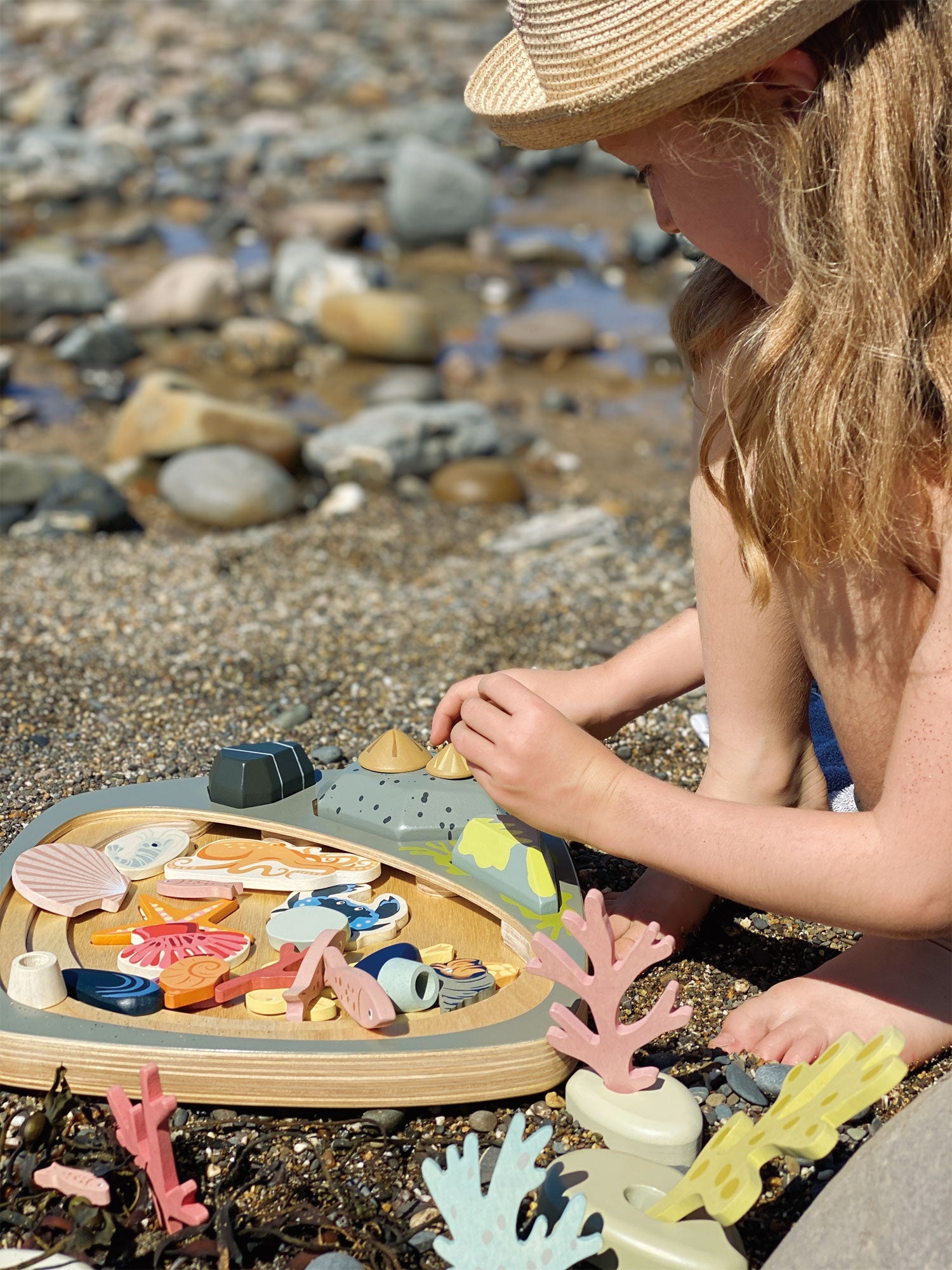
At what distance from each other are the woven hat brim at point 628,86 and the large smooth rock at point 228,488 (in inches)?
110

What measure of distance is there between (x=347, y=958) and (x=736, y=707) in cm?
64

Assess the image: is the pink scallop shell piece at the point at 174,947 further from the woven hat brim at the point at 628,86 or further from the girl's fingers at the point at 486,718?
the woven hat brim at the point at 628,86

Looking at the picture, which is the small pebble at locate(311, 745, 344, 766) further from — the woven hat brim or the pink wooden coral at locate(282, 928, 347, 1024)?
the woven hat brim

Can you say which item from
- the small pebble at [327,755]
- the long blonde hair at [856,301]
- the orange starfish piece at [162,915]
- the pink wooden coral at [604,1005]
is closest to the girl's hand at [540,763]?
the pink wooden coral at [604,1005]

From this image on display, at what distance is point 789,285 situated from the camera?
1.49 metres

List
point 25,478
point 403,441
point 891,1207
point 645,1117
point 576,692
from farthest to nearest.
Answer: point 403,441 → point 25,478 → point 576,692 → point 645,1117 → point 891,1207

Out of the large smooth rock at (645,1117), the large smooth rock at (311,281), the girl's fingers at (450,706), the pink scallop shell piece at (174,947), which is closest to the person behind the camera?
the large smooth rock at (645,1117)

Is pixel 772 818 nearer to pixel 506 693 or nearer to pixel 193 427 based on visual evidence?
pixel 506 693

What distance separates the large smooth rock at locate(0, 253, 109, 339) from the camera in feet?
22.1

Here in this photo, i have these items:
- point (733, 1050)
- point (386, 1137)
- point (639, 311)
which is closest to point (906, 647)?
point (733, 1050)

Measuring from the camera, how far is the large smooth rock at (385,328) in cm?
648

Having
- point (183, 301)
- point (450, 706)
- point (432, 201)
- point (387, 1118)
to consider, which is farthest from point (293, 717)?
point (432, 201)

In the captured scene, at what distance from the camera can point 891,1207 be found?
1192 mm

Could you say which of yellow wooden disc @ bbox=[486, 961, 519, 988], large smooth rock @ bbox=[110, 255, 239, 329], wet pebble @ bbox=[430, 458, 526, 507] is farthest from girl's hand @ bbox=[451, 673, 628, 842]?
large smooth rock @ bbox=[110, 255, 239, 329]
